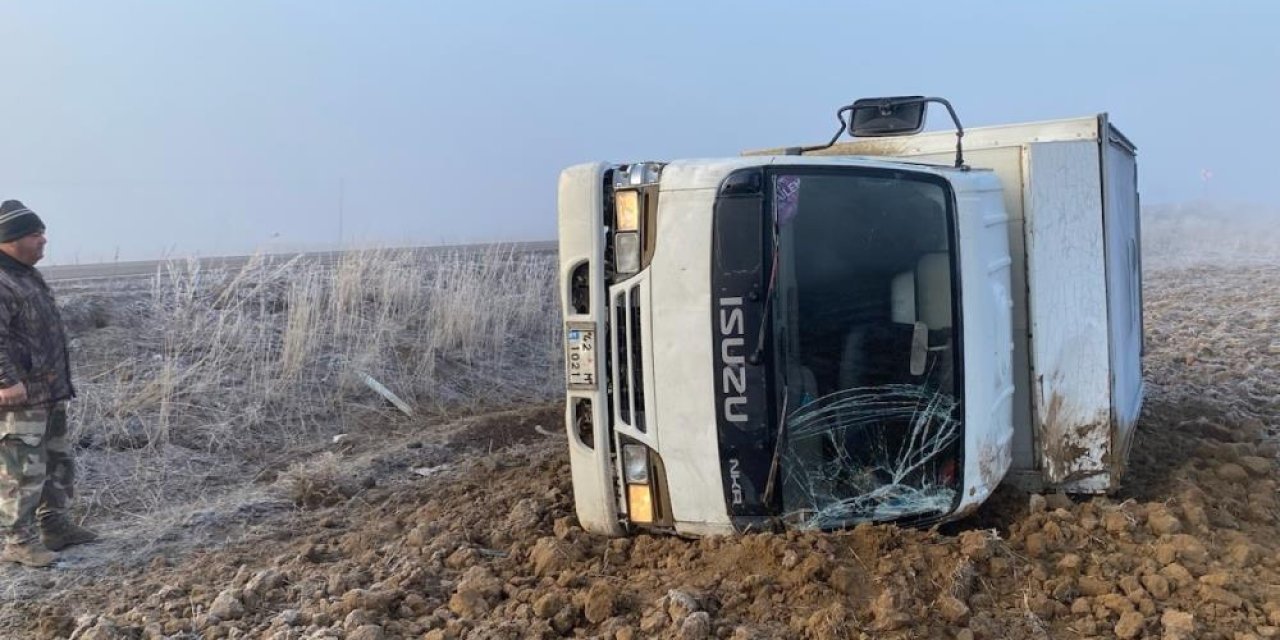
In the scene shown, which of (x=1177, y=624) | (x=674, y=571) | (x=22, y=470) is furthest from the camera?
(x=22, y=470)

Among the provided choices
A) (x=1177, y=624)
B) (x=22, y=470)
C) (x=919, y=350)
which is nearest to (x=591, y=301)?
(x=919, y=350)

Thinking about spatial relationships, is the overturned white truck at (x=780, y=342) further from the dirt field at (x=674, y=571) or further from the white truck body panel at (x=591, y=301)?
the dirt field at (x=674, y=571)

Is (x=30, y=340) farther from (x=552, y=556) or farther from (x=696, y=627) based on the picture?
(x=696, y=627)

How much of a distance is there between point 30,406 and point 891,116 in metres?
4.53

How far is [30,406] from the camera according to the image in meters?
4.62

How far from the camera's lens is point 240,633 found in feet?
11.2

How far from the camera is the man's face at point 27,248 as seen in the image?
4805 mm

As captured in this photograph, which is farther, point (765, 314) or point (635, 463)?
point (635, 463)

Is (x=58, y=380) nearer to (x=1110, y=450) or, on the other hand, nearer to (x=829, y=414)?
(x=829, y=414)

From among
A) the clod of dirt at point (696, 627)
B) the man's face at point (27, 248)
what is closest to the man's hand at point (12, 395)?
the man's face at point (27, 248)

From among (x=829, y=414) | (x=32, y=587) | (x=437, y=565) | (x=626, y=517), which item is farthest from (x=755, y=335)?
(x=32, y=587)

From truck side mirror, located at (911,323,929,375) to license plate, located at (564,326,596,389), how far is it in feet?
4.08

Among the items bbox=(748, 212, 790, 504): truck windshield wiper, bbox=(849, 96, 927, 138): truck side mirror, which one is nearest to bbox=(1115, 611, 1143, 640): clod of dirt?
bbox=(748, 212, 790, 504): truck windshield wiper

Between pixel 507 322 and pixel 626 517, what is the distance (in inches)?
285
